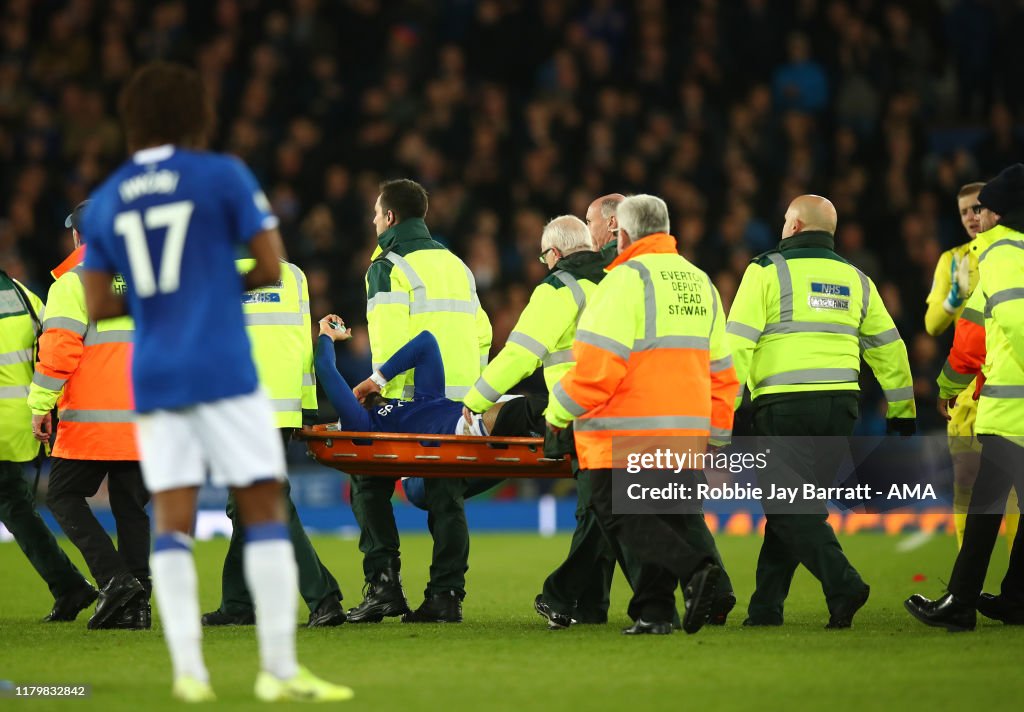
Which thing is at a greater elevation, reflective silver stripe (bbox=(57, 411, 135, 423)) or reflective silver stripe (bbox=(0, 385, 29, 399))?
reflective silver stripe (bbox=(0, 385, 29, 399))

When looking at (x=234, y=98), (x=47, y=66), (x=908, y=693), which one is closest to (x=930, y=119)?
(x=234, y=98)

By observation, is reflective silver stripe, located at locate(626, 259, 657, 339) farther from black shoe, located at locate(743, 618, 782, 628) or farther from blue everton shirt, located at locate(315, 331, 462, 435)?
black shoe, located at locate(743, 618, 782, 628)

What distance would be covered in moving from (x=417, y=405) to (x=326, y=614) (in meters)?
1.26

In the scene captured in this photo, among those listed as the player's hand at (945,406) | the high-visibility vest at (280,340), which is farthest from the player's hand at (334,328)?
the player's hand at (945,406)

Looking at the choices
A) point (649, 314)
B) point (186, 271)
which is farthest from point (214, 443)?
point (649, 314)

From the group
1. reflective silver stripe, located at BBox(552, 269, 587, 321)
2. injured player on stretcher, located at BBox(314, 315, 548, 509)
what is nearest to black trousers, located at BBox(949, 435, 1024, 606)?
reflective silver stripe, located at BBox(552, 269, 587, 321)

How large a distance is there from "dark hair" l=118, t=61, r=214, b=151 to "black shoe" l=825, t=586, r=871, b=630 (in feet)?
14.3

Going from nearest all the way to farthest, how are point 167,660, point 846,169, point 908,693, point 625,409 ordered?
point 908,693 < point 167,660 < point 625,409 < point 846,169

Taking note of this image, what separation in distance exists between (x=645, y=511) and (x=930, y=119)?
14347mm

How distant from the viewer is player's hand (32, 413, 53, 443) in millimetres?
8828

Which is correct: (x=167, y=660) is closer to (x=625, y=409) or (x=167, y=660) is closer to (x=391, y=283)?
(x=625, y=409)

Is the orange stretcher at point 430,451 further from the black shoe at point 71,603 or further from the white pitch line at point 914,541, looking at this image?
the white pitch line at point 914,541

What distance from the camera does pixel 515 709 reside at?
558 cm

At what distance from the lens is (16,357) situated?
31.1 ft
